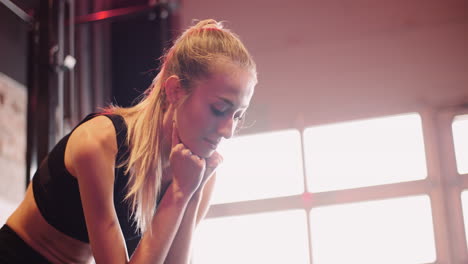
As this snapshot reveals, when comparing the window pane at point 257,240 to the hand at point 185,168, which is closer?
the hand at point 185,168

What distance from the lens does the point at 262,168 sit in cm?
350

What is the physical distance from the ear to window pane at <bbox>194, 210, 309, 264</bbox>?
230cm

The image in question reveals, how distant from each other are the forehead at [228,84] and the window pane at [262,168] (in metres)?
2.26

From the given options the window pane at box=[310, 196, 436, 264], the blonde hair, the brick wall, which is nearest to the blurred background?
the window pane at box=[310, 196, 436, 264]

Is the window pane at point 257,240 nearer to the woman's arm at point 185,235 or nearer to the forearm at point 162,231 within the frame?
the woman's arm at point 185,235

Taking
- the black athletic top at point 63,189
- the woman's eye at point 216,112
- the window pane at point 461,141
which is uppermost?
the window pane at point 461,141

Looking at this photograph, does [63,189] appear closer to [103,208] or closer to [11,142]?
[103,208]

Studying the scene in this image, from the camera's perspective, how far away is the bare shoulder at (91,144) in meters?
1.08

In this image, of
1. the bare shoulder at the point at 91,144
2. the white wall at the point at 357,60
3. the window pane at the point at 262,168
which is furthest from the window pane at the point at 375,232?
the bare shoulder at the point at 91,144

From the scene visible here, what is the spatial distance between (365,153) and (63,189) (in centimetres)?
249

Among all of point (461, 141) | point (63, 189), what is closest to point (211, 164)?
point (63, 189)

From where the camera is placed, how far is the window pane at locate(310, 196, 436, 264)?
326 centimetres

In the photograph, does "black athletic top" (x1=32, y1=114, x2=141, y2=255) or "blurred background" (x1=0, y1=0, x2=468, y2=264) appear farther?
"blurred background" (x1=0, y1=0, x2=468, y2=264)

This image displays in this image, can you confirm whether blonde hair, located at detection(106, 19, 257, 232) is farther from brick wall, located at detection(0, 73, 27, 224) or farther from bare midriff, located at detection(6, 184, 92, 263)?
brick wall, located at detection(0, 73, 27, 224)
